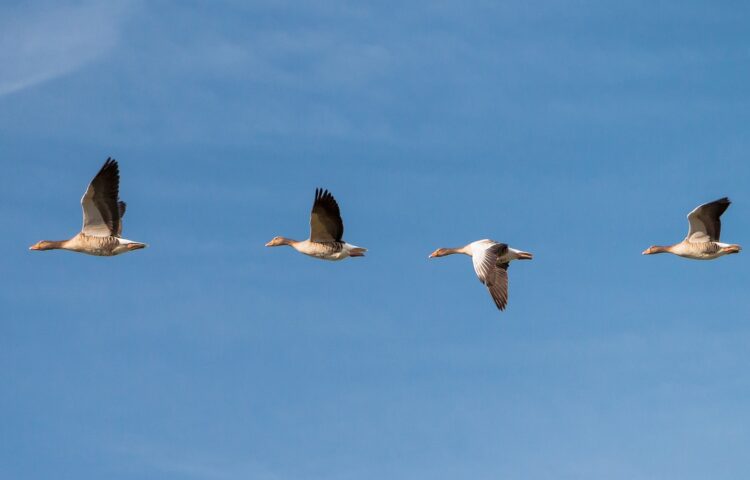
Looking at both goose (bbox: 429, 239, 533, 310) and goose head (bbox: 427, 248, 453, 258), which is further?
goose head (bbox: 427, 248, 453, 258)

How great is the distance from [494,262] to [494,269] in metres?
0.36

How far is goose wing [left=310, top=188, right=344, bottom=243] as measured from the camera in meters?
42.6

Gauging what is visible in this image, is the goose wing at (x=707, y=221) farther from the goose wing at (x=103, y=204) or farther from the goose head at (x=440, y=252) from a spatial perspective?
the goose wing at (x=103, y=204)

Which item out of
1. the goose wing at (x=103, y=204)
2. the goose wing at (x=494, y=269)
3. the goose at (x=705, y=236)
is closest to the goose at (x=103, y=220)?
the goose wing at (x=103, y=204)

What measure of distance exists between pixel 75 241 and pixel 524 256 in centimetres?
1229

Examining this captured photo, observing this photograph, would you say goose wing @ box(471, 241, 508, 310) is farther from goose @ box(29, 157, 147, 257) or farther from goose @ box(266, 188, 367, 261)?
goose @ box(29, 157, 147, 257)

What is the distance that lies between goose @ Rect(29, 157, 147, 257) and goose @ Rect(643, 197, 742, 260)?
1466cm

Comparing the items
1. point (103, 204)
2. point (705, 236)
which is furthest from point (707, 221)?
point (103, 204)

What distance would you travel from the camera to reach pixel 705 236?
143 ft

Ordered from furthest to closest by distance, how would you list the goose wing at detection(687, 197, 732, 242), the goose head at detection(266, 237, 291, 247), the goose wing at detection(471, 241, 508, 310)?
the goose head at detection(266, 237, 291, 247) < the goose wing at detection(687, 197, 732, 242) < the goose wing at detection(471, 241, 508, 310)

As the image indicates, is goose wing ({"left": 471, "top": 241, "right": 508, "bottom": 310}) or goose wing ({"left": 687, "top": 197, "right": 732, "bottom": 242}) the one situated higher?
goose wing ({"left": 687, "top": 197, "right": 732, "bottom": 242})

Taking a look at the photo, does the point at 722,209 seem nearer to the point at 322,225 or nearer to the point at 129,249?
the point at 322,225

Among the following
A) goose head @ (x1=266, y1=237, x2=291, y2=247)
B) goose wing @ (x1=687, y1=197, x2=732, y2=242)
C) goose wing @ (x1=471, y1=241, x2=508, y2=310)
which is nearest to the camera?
goose wing @ (x1=471, y1=241, x2=508, y2=310)

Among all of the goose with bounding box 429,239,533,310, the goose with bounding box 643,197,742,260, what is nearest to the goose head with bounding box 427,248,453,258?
the goose with bounding box 429,239,533,310
